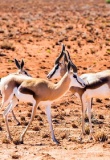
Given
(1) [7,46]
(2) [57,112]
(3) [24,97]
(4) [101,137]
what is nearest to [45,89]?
(3) [24,97]

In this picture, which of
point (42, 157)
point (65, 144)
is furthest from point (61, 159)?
point (65, 144)

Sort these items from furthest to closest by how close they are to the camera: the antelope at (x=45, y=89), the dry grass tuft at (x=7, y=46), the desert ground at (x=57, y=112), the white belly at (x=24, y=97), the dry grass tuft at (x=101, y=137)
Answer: the dry grass tuft at (x=7, y=46) → the dry grass tuft at (x=101, y=137) → the white belly at (x=24, y=97) → the antelope at (x=45, y=89) → the desert ground at (x=57, y=112)

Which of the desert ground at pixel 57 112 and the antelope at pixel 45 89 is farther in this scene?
the antelope at pixel 45 89

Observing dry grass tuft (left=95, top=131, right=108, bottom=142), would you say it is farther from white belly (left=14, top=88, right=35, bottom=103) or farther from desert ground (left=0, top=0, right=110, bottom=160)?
white belly (left=14, top=88, right=35, bottom=103)

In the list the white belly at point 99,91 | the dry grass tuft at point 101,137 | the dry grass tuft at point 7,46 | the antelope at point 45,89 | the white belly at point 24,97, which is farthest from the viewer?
the dry grass tuft at point 7,46

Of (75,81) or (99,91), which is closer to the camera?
(75,81)

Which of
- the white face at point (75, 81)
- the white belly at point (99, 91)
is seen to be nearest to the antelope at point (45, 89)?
the white face at point (75, 81)

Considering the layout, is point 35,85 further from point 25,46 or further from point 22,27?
point 22,27

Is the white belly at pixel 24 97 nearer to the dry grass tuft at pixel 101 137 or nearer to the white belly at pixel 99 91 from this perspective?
the white belly at pixel 99 91

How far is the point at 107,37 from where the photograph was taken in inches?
1217

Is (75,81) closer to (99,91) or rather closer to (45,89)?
(45,89)

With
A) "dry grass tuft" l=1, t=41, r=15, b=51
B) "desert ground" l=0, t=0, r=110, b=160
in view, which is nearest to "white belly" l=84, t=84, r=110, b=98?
Answer: "desert ground" l=0, t=0, r=110, b=160

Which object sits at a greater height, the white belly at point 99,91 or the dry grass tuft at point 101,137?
the white belly at point 99,91

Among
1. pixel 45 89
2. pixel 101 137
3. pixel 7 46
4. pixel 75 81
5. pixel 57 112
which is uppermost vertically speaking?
pixel 7 46
